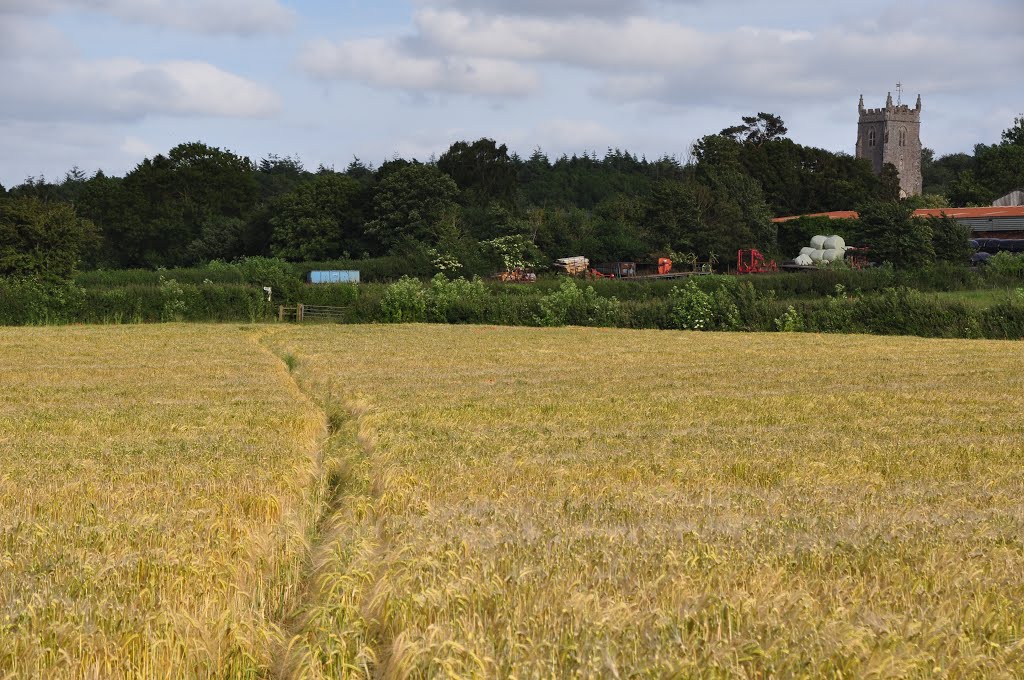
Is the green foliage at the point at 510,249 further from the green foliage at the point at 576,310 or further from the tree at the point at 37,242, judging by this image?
the green foliage at the point at 576,310

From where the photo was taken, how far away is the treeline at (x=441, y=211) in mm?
104562

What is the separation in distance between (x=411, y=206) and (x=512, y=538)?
103 meters

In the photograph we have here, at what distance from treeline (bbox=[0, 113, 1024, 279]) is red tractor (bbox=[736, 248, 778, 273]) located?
199 cm

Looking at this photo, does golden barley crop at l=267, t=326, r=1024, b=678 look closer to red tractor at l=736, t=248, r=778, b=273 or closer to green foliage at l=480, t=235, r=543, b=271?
red tractor at l=736, t=248, r=778, b=273

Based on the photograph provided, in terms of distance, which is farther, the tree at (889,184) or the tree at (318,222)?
the tree at (889,184)

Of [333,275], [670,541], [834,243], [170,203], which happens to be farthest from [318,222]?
[670,541]

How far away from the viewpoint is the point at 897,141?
190 m

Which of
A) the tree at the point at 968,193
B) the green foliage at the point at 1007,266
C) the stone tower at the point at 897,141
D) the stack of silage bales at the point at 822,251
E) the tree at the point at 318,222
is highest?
the stone tower at the point at 897,141

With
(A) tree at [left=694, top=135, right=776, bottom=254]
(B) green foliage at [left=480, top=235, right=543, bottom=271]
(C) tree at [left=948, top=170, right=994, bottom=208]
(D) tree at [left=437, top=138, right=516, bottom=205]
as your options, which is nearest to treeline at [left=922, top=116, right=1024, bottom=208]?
(C) tree at [left=948, top=170, right=994, bottom=208]

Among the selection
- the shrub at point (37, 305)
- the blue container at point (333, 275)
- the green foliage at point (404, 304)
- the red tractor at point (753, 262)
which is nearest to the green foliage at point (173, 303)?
the shrub at point (37, 305)

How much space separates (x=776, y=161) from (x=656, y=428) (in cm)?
13329

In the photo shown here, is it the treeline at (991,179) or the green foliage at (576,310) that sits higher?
the treeline at (991,179)

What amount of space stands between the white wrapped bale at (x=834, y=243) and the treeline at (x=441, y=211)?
4605 millimetres

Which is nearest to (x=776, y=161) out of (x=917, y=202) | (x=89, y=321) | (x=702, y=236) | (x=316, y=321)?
(x=917, y=202)
